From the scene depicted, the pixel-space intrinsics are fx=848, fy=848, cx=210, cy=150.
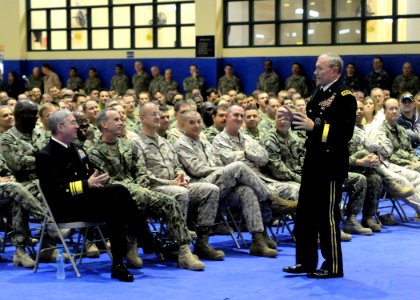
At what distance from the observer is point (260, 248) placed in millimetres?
8539

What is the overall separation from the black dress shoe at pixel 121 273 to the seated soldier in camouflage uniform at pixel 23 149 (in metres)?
1.03

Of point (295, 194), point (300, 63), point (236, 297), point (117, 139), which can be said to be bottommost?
point (236, 297)

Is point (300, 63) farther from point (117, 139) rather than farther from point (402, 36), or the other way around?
point (117, 139)

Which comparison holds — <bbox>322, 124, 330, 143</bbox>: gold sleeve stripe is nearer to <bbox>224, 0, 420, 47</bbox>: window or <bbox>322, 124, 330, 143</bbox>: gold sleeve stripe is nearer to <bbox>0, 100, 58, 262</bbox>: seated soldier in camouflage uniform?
<bbox>0, 100, 58, 262</bbox>: seated soldier in camouflage uniform

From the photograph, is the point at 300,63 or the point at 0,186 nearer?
the point at 0,186

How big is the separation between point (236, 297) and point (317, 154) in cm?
146

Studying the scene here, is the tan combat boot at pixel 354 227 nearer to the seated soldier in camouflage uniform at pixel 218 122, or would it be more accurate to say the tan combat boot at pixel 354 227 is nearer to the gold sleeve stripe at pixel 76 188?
the seated soldier in camouflage uniform at pixel 218 122

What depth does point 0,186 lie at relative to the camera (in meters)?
7.91

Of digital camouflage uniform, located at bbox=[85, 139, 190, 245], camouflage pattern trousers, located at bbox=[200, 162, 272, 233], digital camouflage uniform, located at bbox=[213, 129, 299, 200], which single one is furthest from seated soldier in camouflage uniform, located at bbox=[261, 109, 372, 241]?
digital camouflage uniform, located at bbox=[85, 139, 190, 245]

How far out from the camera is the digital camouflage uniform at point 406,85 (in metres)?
18.3

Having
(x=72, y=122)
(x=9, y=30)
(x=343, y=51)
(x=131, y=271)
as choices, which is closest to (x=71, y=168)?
(x=72, y=122)

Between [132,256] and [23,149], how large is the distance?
1620 millimetres

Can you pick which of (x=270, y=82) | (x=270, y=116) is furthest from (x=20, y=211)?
(x=270, y=82)

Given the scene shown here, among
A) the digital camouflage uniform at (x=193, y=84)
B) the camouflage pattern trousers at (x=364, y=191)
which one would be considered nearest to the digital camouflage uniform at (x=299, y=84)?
the digital camouflage uniform at (x=193, y=84)
